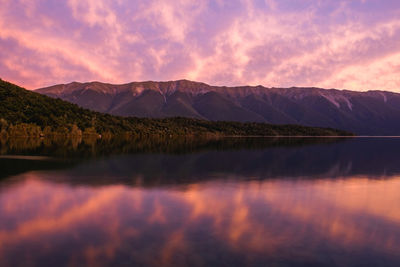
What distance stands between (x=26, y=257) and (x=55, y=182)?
20356mm

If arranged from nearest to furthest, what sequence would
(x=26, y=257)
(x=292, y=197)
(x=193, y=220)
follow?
(x=26, y=257), (x=193, y=220), (x=292, y=197)

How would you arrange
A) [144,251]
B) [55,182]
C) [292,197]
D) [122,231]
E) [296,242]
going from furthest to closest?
[55,182], [292,197], [122,231], [296,242], [144,251]

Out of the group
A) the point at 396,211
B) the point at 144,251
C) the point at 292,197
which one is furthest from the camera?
the point at 292,197

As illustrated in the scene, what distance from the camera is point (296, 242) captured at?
51.0ft


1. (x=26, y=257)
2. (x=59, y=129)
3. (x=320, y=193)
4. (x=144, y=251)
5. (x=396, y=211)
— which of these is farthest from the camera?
(x=59, y=129)

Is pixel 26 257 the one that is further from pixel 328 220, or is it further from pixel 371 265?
pixel 328 220

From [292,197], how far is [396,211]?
304 inches

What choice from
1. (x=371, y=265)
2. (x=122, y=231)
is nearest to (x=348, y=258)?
(x=371, y=265)

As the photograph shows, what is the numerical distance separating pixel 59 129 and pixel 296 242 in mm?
182113

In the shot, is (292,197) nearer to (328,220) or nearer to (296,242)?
(328,220)

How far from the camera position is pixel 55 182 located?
3192cm

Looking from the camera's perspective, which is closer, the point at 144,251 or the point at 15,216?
the point at 144,251

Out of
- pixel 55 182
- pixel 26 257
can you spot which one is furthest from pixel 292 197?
pixel 55 182

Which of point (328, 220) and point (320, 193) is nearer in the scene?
point (328, 220)
